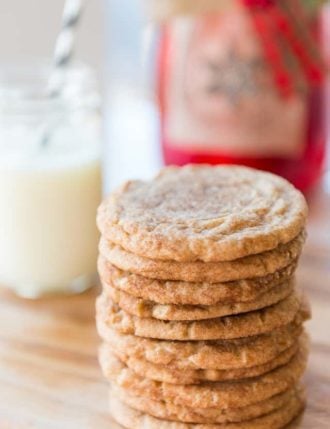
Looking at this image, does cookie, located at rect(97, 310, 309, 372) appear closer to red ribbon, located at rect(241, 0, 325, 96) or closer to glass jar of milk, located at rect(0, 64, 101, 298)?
glass jar of milk, located at rect(0, 64, 101, 298)

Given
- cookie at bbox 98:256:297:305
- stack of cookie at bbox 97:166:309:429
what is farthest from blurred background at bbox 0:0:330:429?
cookie at bbox 98:256:297:305

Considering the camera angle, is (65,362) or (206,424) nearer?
(206,424)

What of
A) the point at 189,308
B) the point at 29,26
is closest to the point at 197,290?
the point at 189,308

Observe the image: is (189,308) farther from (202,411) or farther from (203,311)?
(202,411)

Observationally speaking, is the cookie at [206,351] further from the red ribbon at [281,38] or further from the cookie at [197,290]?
the red ribbon at [281,38]

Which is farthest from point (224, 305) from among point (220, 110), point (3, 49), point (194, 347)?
point (3, 49)

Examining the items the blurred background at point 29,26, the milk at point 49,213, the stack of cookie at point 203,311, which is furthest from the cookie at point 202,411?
the blurred background at point 29,26
